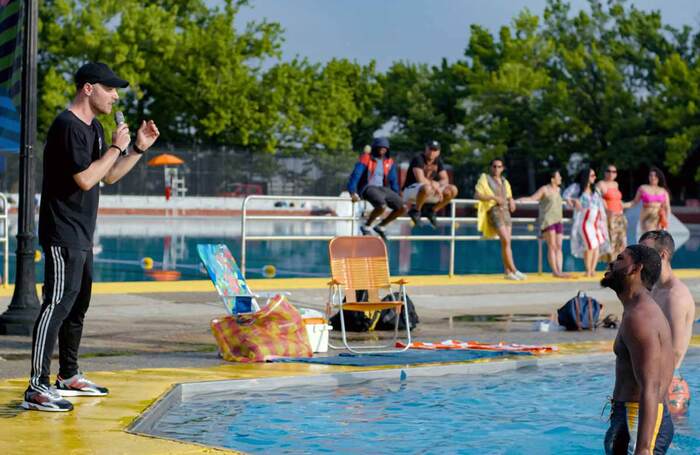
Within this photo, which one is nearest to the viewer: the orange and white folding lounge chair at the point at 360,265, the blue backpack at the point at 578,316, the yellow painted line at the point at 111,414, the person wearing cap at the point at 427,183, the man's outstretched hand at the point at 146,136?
the yellow painted line at the point at 111,414

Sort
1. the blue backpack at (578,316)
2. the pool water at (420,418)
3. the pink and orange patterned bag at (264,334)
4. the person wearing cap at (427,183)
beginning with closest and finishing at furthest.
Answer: the pool water at (420,418), the pink and orange patterned bag at (264,334), the blue backpack at (578,316), the person wearing cap at (427,183)

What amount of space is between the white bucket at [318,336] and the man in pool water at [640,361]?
4.98 metres

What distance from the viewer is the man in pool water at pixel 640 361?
4941 millimetres

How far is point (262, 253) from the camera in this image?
Answer: 31406 mm

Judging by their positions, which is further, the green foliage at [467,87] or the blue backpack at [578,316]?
the green foliage at [467,87]

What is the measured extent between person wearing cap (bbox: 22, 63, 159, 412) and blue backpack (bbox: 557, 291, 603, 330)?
677 cm

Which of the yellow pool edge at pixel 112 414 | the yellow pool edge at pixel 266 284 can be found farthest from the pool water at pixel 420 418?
the yellow pool edge at pixel 266 284

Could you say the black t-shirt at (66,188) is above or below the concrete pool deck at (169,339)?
above

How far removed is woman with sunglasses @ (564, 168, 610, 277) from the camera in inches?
719

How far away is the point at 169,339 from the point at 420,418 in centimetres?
388

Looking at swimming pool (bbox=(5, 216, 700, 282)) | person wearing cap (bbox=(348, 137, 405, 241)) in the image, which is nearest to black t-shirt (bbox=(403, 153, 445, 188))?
person wearing cap (bbox=(348, 137, 405, 241))

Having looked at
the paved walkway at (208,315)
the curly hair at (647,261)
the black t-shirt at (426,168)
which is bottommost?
the paved walkway at (208,315)

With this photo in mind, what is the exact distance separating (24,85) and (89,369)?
9.49 feet

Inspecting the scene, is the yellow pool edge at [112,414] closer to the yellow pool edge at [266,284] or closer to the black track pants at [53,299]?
the black track pants at [53,299]
